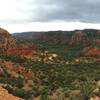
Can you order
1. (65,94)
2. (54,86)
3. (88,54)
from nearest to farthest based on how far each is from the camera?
1. (65,94)
2. (54,86)
3. (88,54)

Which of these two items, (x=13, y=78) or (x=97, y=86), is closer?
(x=97, y=86)

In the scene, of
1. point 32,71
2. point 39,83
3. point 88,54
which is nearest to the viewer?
point 39,83

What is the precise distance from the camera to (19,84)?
215 feet

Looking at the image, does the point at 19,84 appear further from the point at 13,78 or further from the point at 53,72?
the point at 53,72

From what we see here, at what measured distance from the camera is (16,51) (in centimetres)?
12725

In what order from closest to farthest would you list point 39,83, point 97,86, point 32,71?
1. point 97,86
2. point 39,83
3. point 32,71

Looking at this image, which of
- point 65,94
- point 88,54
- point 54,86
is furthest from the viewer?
point 88,54

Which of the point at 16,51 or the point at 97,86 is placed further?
the point at 16,51

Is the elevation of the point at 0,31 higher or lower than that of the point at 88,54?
higher

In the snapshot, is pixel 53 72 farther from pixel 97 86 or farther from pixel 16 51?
pixel 16 51

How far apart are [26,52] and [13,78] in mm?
59619

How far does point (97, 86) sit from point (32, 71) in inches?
947

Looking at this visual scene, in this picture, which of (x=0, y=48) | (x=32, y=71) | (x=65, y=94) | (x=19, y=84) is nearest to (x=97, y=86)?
(x=65, y=94)

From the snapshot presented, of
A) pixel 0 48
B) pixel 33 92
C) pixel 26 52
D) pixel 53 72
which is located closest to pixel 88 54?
pixel 26 52
